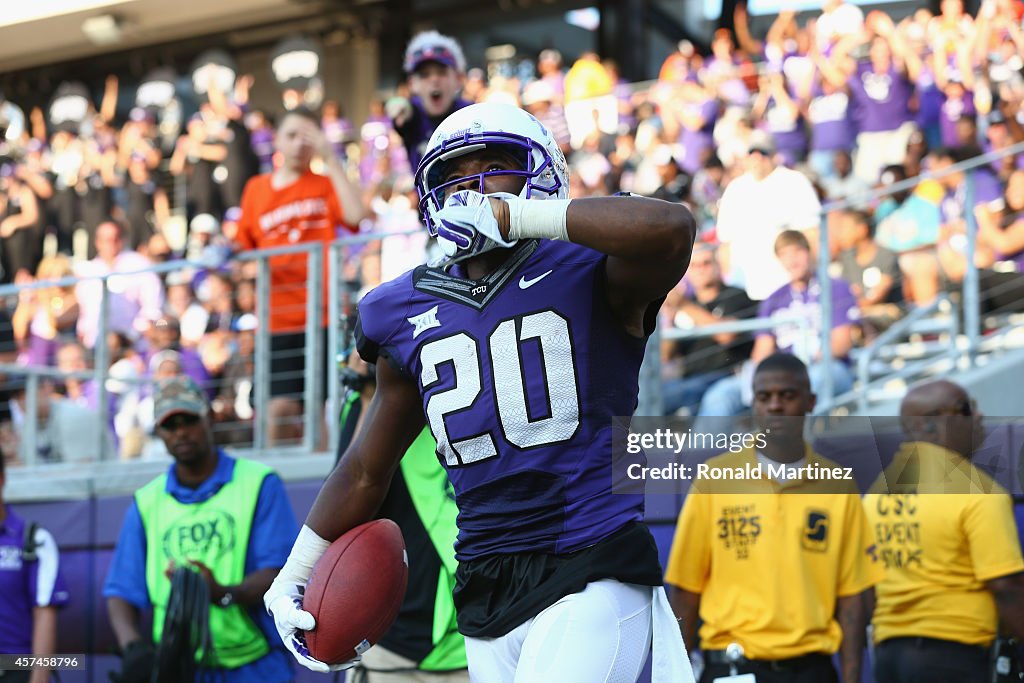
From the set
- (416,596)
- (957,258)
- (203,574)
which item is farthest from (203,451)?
(957,258)

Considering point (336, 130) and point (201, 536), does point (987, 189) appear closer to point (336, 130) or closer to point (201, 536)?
point (201, 536)

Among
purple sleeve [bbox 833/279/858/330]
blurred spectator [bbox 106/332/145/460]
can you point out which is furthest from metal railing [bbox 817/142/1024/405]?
blurred spectator [bbox 106/332/145/460]

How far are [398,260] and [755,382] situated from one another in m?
2.68

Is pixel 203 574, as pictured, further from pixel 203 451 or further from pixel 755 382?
pixel 755 382

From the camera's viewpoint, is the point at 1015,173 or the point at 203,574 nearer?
the point at 203,574

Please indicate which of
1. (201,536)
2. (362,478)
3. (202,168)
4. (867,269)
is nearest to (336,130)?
(202,168)

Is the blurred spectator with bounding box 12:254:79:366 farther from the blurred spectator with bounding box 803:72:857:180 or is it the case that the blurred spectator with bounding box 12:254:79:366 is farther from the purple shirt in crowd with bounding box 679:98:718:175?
the blurred spectator with bounding box 803:72:857:180

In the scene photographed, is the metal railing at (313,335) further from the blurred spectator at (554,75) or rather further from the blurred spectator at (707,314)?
the blurred spectator at (554,75)

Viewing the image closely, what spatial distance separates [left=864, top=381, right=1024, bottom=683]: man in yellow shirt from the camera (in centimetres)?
470

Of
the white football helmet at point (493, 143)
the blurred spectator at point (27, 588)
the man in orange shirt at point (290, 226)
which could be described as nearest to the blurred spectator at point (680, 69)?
the man in orange shirt at point (290, 226)

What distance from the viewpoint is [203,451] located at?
18.5 ft

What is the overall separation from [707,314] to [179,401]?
3.20 meters

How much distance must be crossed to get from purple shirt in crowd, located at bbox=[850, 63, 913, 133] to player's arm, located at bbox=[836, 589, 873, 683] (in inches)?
206

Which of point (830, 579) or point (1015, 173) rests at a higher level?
point (1015, 173)
